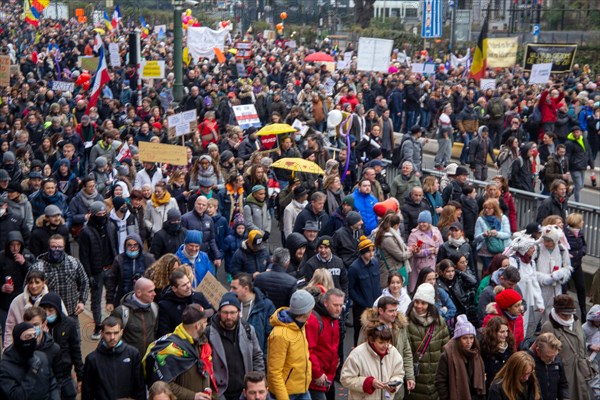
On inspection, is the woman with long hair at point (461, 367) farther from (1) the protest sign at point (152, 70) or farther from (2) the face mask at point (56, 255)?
(1) the protest sign at point (152, 70)

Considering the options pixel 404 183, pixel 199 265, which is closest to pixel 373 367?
pixel 199 265

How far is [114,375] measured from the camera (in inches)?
307

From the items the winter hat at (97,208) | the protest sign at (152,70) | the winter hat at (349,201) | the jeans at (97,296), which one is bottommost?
the jeans at (97,296)

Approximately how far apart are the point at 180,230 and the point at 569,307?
169 inches

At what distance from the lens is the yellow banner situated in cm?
2955

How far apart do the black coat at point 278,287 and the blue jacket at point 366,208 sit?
3.83 meters

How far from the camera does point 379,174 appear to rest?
603 inches

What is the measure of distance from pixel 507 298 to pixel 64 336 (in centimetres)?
356

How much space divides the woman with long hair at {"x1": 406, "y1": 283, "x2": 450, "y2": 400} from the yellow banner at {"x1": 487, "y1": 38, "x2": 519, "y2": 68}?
2149 cm

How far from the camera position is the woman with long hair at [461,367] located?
8.48m

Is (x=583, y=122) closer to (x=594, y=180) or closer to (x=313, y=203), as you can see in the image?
(x=594, y=180)

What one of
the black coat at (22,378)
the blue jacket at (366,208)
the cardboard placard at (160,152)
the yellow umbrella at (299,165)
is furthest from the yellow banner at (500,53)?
the black coat at (22,378)

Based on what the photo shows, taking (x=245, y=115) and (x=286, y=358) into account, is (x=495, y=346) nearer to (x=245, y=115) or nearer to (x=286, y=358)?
(x=286, y=358)

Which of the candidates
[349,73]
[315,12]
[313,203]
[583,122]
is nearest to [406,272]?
[313,203]
